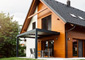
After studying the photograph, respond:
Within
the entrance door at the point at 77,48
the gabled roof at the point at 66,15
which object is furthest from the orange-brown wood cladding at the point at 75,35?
the gabled roof at the point at 66,15

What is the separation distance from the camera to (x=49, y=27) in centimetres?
1491

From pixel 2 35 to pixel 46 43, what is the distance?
7215 mm

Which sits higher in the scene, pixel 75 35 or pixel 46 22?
pixel 46 22

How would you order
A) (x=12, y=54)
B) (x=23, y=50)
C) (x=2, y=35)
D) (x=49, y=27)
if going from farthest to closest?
(x=23, y=50) → (x=12, y=54) → (x=2, y=35) → (x=49, y=27)

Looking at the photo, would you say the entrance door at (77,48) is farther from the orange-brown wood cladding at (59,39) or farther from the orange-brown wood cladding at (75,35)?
the orange-brown wood cladding at (59,39)

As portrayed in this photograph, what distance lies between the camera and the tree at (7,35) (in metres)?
19.7

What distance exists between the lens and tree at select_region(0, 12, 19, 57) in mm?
19672

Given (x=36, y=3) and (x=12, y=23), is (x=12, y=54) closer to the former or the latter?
(x=12, y=23)

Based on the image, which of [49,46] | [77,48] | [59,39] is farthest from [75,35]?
[49,46]

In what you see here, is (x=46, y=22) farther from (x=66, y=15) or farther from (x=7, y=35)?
(x=7, y=35)

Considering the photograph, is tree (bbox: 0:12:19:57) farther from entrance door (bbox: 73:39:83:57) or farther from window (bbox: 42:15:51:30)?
entrance door (bbox: 73:39:83:57)

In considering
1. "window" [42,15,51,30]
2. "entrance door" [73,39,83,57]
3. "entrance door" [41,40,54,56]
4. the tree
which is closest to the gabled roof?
"window" [42,15,51,30]

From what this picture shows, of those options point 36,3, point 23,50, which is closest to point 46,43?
point 36,3

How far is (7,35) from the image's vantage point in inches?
802
